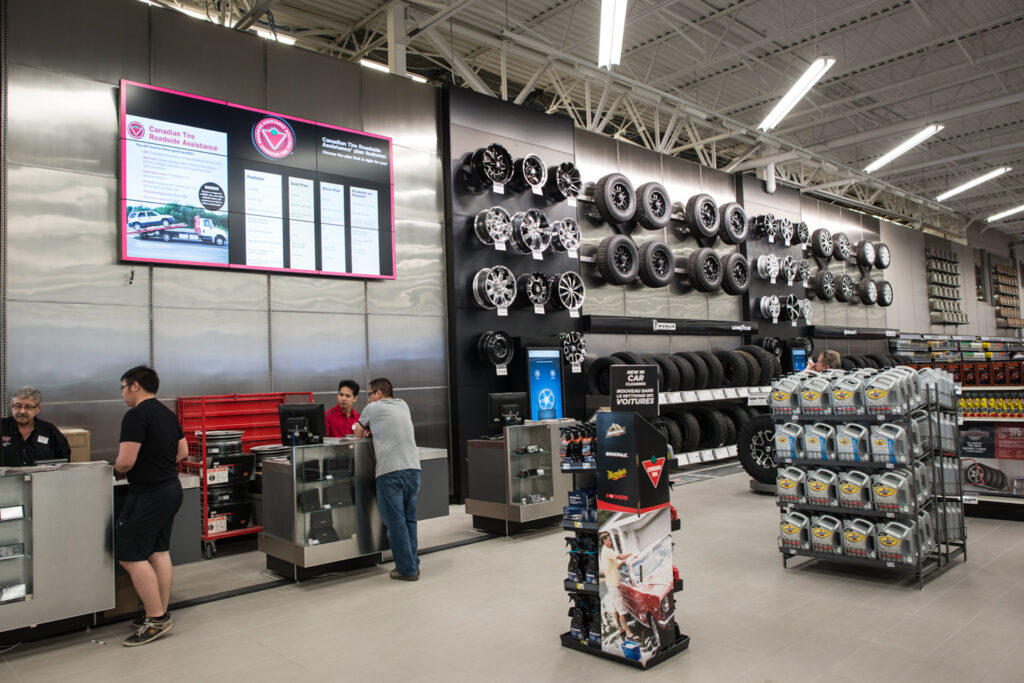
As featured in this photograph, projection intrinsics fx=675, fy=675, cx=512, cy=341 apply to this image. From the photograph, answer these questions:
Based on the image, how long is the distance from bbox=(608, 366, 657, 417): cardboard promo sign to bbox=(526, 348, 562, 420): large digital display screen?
4.51m

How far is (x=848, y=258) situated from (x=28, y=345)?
51.4 feet

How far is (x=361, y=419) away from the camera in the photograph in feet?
17.1

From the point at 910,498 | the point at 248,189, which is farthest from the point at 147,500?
the point at 910,498

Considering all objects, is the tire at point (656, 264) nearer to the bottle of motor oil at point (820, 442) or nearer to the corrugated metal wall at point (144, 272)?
the corrugated metal wall at point (144, 272)

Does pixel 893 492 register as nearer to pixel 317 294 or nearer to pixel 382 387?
pixel 382 387

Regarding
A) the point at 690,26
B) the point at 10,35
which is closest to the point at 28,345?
the point at 10,35

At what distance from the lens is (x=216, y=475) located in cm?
601

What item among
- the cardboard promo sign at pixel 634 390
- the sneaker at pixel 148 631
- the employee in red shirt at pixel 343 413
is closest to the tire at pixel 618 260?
the employee in red shirt at pixel 343 413

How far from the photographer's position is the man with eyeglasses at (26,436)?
4.83m

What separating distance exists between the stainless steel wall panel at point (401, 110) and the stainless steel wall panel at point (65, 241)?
117 inches

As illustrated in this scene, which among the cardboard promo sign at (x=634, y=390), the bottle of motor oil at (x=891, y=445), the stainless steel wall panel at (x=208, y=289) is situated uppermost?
the stainless steel wall panel at (x=208, y=289)

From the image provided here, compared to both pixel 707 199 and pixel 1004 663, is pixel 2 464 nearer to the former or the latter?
pixel 1004 663

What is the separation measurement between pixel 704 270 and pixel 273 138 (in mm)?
7444

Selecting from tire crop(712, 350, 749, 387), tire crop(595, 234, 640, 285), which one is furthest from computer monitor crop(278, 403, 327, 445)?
tire crop(712, 350, 749, 387)
